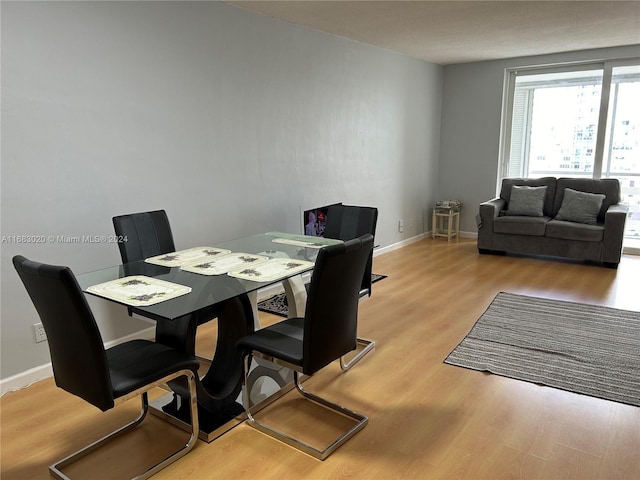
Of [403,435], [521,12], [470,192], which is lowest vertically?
→ [403,435]

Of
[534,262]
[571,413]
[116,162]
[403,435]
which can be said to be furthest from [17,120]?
[534,262]

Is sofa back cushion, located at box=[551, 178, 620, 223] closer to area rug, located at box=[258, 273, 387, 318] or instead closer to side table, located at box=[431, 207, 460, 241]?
side table, located at box=[431, 207, 460, 241]

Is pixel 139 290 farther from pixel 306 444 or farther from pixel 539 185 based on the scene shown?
pixel 539 185

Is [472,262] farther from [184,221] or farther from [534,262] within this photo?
[184,221]

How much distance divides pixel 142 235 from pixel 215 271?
75 cm

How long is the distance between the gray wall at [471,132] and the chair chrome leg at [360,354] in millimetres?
4203

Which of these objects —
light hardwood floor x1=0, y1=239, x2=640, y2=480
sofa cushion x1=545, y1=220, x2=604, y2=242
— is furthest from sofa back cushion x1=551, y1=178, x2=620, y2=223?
light hardwood floor x1=0, y1=239, x2=640, y2=480

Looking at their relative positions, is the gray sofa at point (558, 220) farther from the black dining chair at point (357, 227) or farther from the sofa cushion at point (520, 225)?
the black dining chair at point (357, 227)

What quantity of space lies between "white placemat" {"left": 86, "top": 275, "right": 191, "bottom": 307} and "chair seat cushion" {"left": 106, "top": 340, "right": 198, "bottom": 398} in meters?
0.25

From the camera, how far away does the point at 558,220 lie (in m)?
5.50

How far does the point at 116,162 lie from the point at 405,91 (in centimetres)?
406

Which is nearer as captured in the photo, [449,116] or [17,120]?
Result: [17,120]

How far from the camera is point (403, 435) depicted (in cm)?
219

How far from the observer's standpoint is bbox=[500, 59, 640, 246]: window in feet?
18.8
